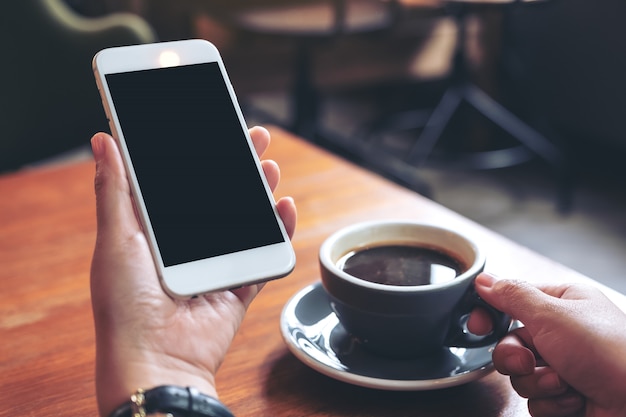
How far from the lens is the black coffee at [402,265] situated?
556mm

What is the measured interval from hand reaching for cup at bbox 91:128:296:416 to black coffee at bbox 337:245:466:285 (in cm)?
11

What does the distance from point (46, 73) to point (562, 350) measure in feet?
4.75

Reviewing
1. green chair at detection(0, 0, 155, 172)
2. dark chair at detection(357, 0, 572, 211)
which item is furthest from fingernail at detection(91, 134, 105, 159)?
dark chair at detection(357, 0, 572, 211)

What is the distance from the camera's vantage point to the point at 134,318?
0.48 metres

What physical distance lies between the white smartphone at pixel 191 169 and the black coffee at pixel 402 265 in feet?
0.19

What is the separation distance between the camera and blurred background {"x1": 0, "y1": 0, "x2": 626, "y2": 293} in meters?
1.67

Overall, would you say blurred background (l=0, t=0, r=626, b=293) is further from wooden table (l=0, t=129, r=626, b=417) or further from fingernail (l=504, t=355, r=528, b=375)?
fingernail (l=504, t=355, r=528, b=375)

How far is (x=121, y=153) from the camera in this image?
21.5 inches

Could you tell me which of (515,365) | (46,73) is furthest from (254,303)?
(46,73)

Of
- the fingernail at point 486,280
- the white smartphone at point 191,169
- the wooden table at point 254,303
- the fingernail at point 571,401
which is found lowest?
the wooden table at point 254,303

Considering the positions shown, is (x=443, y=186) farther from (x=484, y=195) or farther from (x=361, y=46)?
(x=361, y=46)

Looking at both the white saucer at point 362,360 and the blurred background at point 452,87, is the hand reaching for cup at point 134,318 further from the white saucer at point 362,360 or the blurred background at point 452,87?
the blurred background at point 452,87

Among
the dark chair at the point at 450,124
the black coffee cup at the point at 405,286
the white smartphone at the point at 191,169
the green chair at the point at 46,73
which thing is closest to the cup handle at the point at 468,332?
the black coffee cup at the point at 405,286

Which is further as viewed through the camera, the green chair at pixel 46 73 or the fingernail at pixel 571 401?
the green chair at pixel 46 73
